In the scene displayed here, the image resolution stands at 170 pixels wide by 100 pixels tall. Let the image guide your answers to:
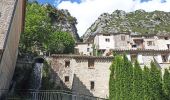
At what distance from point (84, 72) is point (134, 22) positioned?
248ft

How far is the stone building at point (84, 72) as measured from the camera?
5197cm

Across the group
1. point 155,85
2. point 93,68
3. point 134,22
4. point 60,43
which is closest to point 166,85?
point 155,85

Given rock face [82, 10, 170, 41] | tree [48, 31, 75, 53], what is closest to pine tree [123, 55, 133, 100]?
tree [48, 31, 75, 53]

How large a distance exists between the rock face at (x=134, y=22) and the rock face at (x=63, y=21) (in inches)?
393

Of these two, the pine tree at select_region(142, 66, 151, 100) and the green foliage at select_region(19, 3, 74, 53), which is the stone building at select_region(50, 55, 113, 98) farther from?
the pine tree at select_region(142, 66, 151, 100)

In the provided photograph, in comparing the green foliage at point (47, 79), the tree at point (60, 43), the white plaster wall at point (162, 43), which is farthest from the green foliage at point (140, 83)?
the white plaster wall at point (162, 43)

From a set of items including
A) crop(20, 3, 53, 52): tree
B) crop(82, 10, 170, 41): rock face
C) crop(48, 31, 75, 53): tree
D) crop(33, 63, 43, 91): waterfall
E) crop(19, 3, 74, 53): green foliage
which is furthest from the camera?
crop(82, 10, 170, 41): rock face

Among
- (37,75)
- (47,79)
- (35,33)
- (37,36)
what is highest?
(35,33)

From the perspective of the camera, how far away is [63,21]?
9988cm

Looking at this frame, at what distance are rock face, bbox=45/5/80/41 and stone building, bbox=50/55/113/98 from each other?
134 feet

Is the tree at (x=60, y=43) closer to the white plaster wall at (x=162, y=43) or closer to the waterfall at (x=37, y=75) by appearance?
the waterfall at (x=37, y=75)

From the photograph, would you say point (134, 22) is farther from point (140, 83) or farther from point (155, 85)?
point (155, 85)

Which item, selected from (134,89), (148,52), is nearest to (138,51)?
(148,52)

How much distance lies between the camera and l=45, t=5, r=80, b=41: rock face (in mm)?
→ 96294
